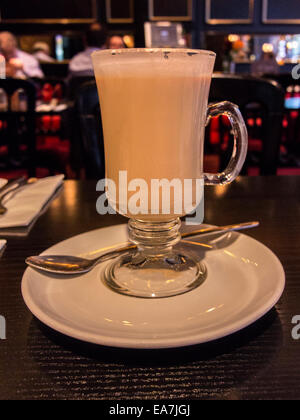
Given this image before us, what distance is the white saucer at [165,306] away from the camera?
1.01 ft

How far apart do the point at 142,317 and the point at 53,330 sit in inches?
3.2

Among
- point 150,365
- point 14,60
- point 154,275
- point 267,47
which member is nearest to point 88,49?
point 14,60

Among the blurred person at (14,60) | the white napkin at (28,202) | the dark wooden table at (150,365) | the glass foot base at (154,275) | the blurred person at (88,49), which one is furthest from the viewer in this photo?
the blurred person at (88,49)

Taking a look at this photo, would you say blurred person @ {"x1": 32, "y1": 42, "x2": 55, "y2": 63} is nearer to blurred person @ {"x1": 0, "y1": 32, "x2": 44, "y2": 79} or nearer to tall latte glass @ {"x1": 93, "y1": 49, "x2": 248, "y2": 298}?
blurred person @ {"x1": 0, "y1": 32, "x2": 44, "y2": 79}

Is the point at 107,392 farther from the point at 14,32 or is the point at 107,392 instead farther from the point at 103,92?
the point at 14,32

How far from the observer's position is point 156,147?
469mm

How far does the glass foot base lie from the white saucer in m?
0.01

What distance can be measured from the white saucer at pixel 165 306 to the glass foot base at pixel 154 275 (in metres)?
0.01

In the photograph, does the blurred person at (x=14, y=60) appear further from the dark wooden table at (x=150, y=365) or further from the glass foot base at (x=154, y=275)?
A: the dark wooden table at (x=150, y=365)

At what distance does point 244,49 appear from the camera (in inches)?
196

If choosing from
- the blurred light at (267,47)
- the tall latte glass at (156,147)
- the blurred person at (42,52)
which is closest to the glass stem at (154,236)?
the tall latte glass at (156,147)

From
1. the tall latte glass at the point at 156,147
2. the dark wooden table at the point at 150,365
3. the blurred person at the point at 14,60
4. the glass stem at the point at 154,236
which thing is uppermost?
the blurred person at the point at 14,60

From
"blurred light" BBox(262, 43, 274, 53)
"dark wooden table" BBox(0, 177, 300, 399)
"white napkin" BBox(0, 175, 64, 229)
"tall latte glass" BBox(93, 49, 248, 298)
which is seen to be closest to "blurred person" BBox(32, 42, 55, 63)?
"blurred light" BBox(262, 43, 274, 53)

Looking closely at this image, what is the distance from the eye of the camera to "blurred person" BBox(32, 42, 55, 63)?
487 cm
